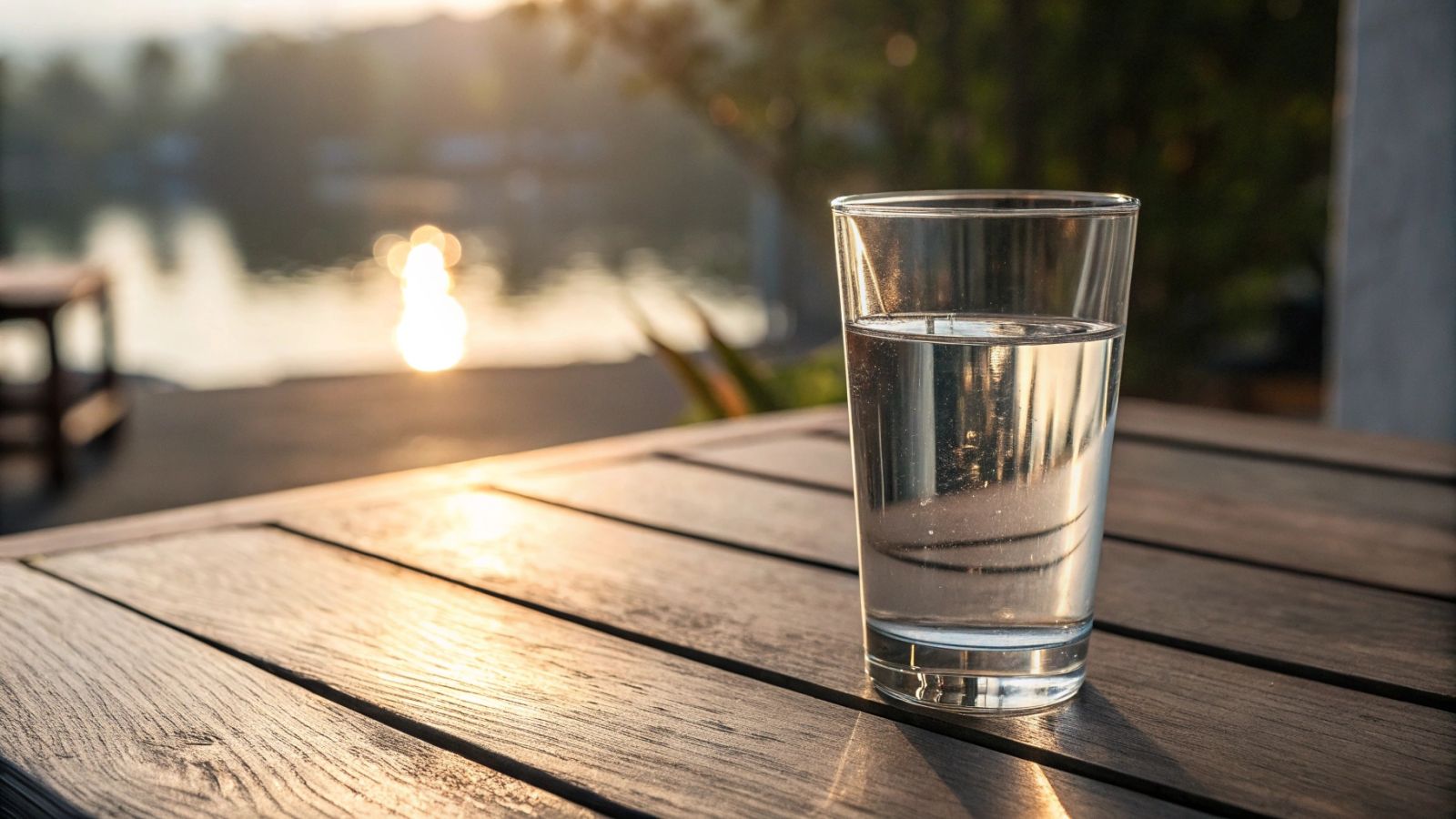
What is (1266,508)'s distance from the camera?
→ 99 cm

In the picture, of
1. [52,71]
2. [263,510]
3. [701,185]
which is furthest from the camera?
[701,185]

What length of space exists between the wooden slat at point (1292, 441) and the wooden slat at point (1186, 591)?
1.21ft

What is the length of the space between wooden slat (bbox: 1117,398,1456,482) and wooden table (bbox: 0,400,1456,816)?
2.9 inches

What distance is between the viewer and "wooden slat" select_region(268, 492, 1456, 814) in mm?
524

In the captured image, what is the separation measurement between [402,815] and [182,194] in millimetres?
60179

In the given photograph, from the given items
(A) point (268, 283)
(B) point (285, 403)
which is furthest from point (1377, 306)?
(A) point (268, 283)

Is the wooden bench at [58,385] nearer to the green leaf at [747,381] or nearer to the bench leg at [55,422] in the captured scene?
the bench leg at [55,422]

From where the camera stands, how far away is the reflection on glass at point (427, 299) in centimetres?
1429

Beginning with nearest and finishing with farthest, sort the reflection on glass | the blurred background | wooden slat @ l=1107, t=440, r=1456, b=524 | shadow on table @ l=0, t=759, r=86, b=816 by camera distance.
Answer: shadow on table @ l=0, t=759, r=86, b=816 → wooden slat @ l=1107, t=440, r=1456, b=524 → the blurred background → the reflection on glass

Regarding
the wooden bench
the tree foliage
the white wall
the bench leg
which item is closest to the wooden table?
the white wall

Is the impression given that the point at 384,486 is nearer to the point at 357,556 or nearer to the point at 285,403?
the point at 357,556

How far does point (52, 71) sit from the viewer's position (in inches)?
1784

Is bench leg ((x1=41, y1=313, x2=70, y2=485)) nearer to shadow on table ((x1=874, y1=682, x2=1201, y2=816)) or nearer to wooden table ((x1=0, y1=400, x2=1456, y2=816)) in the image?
wooden table ((x1=0, y1=400, x2=1456, y2=816))

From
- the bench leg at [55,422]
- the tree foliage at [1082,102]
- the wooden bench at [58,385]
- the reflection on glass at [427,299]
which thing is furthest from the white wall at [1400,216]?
the reflection on glass at [427,299]
